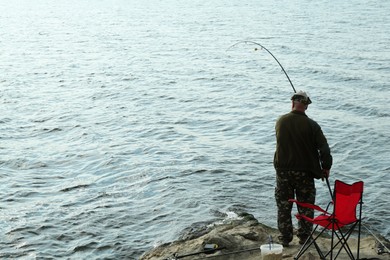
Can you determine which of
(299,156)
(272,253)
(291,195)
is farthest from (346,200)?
(291,195)

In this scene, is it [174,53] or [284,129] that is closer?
[284,129]

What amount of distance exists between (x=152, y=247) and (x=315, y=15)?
35.1 m

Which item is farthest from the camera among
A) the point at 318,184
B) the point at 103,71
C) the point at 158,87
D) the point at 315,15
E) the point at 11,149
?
the point at 315,15

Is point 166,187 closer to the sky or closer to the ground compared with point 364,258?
closer to the ground

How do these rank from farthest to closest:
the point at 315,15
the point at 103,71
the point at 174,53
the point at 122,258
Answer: the point at 315,15 → the point at 174,53 → the point at 103,71 → the point at 122,258

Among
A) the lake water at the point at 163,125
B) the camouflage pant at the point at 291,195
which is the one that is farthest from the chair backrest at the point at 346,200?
the lake water at the point at 163,125

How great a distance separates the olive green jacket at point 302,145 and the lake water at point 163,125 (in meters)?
2.97

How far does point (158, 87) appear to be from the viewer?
23734mm

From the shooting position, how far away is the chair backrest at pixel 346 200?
7.11 metres

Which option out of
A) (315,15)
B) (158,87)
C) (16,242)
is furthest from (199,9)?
(16,242)

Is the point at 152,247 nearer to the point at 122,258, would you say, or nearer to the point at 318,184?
the point at 122,258

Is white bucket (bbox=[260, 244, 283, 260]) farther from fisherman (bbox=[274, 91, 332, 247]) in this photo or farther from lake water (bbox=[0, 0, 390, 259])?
lake water (bbox=[0, 0, 390, 259])

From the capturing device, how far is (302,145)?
8.02 meters

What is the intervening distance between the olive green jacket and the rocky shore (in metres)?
0.87
